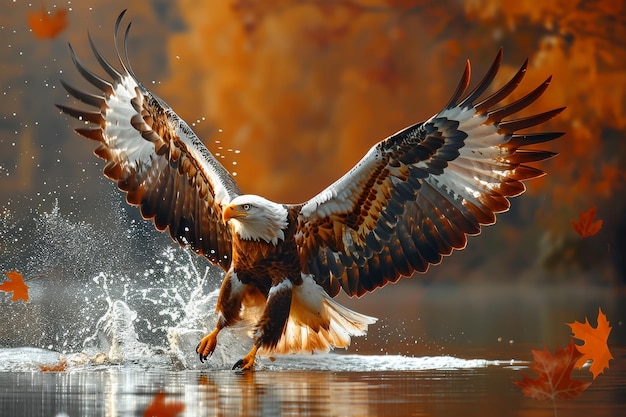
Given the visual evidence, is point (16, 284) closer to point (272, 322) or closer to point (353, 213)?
point (272, 322)

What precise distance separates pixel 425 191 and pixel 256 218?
2.37 feet

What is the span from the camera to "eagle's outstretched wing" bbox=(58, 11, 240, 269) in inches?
223

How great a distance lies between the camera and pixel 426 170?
16.6 ft

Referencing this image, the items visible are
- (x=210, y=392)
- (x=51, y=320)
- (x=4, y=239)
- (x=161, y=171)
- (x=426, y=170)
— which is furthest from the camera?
(x=4, y=239)

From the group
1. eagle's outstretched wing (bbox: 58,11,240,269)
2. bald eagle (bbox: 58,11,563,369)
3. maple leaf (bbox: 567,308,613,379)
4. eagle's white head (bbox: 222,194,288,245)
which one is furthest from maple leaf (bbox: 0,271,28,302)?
maple leaf (bbox: 567,308,613,379)

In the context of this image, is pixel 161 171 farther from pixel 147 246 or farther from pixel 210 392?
pixel 147 246

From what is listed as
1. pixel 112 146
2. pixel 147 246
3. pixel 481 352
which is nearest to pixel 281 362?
pixel 481 352

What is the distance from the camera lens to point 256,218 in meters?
5.09

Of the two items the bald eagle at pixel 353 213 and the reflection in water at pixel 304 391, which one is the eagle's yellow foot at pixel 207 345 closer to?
the bald eagle at pixel 353 213

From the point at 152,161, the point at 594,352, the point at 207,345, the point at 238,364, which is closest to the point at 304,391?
the point at 238,364

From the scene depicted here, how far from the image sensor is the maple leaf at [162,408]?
3607 millimetres

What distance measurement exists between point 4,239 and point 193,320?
5462 millimetres

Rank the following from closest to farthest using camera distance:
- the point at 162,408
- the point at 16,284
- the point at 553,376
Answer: the point at 162,408, the point at 553,376, the point at 16,284

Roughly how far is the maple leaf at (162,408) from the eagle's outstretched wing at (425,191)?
1.44m
